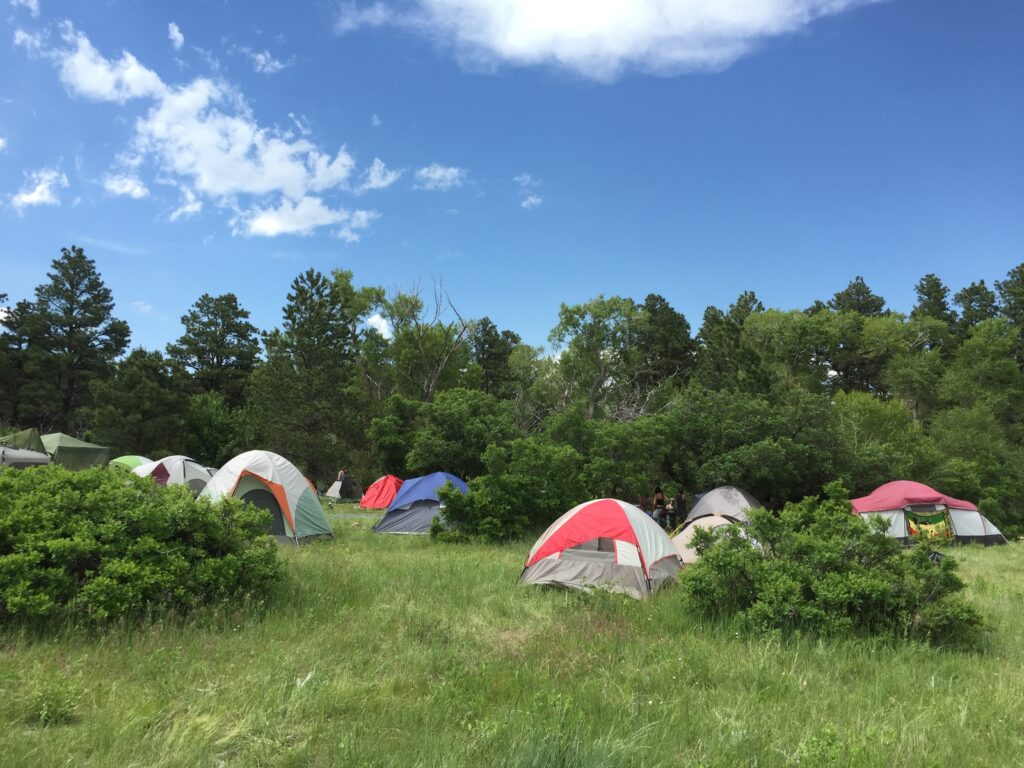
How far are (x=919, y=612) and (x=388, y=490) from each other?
64.7 ft

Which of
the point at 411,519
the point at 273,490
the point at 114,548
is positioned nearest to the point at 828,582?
the point at 114,548

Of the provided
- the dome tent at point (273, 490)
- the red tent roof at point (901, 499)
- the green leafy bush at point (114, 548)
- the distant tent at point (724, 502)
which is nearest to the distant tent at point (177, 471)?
the dome tent at point (273, 490)

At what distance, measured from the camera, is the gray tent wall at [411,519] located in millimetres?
16406

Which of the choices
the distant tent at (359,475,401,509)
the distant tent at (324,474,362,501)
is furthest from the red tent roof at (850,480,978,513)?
the distant tent at (324,474,362,501)

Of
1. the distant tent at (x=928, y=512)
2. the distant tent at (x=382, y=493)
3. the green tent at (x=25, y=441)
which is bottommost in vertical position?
the distant tent at (x=928, y=512)

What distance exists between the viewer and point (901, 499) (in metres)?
17.8

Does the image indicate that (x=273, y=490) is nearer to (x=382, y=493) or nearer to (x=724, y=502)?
(x=382, y=493)

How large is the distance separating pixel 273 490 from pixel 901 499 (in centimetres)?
1785

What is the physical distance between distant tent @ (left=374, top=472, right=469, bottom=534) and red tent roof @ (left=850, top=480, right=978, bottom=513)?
12.5 meters

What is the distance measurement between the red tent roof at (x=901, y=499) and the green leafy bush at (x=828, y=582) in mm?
12527

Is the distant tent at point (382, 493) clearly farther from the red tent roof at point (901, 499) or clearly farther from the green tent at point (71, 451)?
the red tent roof at point (901, 499)

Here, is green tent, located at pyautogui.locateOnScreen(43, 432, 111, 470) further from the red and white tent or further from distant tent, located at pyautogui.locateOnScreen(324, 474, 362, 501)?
the red and white tent

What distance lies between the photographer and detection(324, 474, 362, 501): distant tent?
1087 inches

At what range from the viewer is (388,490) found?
77.3 ft
